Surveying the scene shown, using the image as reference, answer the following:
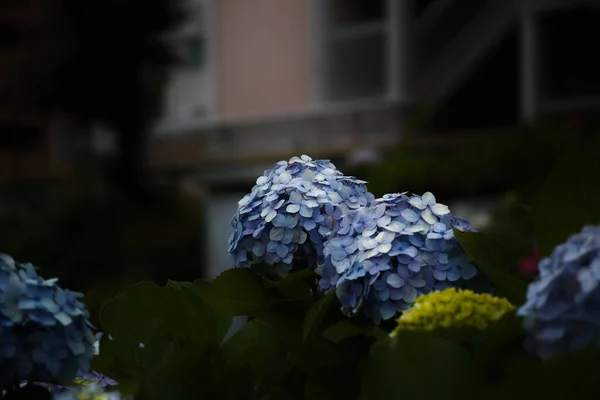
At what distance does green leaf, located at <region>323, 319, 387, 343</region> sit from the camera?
109 cm

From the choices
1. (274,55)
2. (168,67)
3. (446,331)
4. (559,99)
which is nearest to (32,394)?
(446,331)

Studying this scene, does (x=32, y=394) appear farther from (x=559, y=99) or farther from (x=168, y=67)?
(x=168, y=67)

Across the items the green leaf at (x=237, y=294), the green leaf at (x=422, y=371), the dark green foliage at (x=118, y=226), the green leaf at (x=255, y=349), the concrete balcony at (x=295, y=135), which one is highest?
the green leaf at (x=422, y=371)

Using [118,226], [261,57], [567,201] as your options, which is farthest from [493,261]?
[118,226]

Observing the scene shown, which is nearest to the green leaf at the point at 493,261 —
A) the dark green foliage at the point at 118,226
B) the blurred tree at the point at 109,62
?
the dark green foliage at the point at 118,226

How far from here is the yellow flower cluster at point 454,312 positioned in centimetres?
103

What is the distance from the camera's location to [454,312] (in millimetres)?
1041

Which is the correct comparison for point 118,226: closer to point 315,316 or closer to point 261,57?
point 261,57

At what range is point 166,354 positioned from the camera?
1.11 m

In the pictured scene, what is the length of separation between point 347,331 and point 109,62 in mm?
10516

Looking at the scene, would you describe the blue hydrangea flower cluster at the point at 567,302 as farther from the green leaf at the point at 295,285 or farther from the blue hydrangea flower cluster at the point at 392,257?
the green leaf at the point at 295,285

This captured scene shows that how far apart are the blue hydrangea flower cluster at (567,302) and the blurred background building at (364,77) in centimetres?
662

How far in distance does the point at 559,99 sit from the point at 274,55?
297 cm

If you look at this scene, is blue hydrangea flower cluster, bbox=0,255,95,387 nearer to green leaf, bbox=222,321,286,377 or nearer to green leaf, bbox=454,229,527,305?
green leaf, bbox=222,321,286,377
